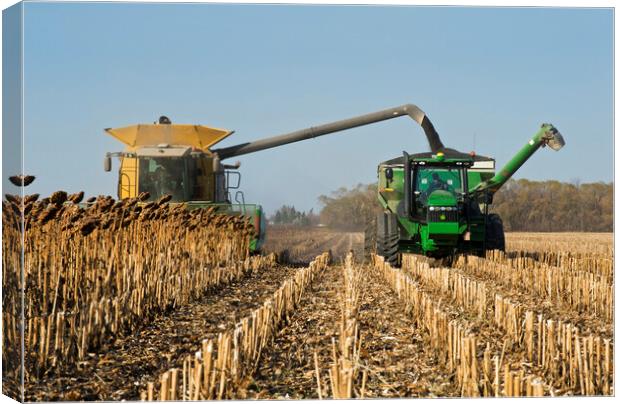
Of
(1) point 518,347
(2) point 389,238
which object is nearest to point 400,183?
(2) point 389,238

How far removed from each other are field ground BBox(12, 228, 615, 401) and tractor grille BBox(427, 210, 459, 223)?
8.35 ft

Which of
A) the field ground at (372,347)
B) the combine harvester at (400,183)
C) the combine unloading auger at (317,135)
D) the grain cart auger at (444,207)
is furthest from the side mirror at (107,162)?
the grain cart auger at (444,207)

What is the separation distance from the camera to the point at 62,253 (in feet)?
31.2

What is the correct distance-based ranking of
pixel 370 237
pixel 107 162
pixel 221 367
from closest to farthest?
pixel 221 367, pixel 107 162, pixel 370 237

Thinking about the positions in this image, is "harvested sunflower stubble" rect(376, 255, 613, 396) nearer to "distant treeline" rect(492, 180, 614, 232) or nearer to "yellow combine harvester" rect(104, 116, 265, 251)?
"yellow combine harvester" rect(104, 116, 265, 251)

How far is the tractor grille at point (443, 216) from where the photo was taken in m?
15.9

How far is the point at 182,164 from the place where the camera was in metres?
16.6

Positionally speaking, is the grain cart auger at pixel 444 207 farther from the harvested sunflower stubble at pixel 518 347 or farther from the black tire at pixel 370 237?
the harvested sunflower stubble at pixel 518 347

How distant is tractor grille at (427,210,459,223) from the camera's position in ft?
52.1

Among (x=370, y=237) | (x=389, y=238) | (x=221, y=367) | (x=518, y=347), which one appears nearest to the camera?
(x=221, y=367)

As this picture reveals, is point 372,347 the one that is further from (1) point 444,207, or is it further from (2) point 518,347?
(1) point 444,207

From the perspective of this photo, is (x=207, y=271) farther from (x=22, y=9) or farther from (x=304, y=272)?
(x=22, y=9)

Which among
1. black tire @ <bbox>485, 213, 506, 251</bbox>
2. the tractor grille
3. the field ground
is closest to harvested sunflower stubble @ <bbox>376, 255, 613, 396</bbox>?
the field ground

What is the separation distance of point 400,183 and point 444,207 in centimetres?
232
